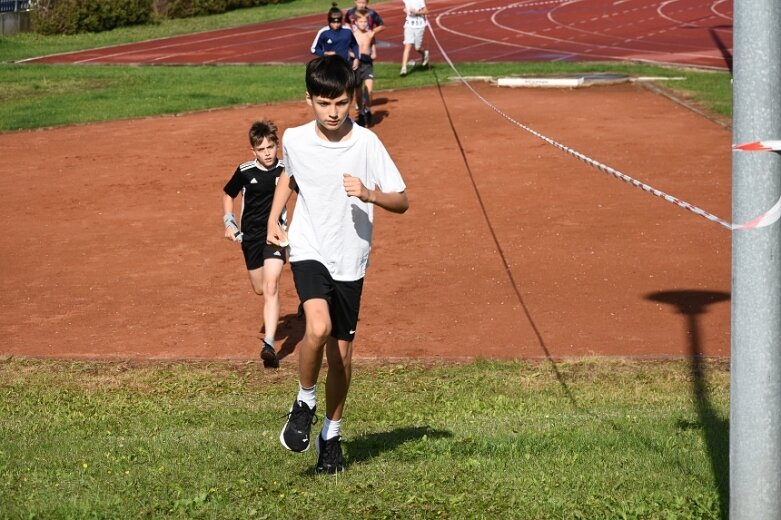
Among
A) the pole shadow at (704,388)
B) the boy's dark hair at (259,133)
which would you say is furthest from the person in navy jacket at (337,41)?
the boy's dark hair at (259,133)

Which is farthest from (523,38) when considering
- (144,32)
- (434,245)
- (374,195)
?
(374,195)

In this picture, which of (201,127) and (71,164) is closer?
(71,164)

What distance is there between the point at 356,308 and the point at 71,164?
13.4m

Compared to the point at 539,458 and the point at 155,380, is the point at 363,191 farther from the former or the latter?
the point at 155,380

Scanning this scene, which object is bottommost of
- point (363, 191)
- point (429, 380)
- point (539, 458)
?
point (429, 380)

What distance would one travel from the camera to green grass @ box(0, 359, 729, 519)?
18.7ft

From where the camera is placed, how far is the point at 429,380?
961 centimetres

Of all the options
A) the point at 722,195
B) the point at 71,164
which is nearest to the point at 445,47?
the point at 71,164

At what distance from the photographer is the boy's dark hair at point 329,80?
6086mm

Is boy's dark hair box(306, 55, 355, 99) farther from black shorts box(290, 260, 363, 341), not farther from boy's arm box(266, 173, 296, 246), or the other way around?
black shorts box(290, 260, 363, 341)

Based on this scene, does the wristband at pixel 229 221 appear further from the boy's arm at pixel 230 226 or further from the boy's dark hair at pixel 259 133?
the boy's dark hair at pixel 259 133

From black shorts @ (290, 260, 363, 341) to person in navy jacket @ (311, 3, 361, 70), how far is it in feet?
43.3

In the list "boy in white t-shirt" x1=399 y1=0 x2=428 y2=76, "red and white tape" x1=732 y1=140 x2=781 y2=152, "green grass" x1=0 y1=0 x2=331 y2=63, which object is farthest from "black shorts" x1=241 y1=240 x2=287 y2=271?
"green grass" x1=0 y1=0 x2=331 y2=63

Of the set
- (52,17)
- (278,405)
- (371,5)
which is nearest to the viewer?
(278,405)
